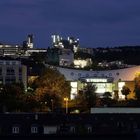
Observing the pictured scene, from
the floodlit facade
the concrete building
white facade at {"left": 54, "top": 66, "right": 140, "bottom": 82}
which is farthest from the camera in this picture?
white facade at {"left": 54, "top": 66, "right": 140, "bottom": 82}

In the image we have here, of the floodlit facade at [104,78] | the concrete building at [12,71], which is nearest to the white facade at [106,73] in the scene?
the floodlit facade at [104,78]

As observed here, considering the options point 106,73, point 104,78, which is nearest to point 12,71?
point 104,78

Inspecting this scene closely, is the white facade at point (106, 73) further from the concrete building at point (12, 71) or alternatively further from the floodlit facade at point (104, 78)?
the concrete building at point (12, 71)

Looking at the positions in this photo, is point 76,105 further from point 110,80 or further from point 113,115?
point 110,80

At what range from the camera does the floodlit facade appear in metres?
87.6

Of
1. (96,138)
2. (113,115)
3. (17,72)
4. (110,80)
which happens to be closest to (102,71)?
(110,80)

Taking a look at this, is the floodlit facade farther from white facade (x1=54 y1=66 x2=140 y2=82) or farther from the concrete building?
→ the concrete building

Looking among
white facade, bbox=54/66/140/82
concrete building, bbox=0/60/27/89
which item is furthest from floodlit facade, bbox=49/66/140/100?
concrete building, bbox=0/60/27/89

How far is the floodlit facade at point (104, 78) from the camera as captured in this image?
8764 centimetres

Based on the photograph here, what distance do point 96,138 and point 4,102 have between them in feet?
101

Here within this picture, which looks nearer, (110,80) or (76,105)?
(76,105)

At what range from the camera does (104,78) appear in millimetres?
92562

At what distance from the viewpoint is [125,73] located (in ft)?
295

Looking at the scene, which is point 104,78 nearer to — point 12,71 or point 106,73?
point 106,73
